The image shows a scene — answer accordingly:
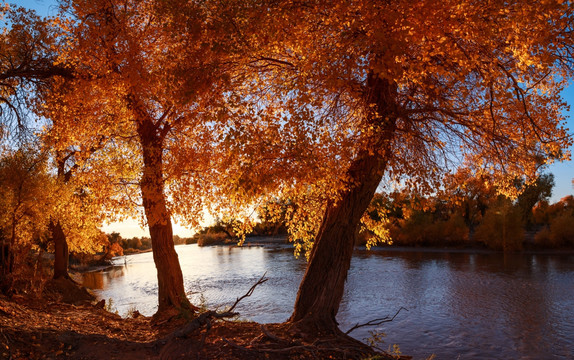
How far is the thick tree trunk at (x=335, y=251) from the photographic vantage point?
8.42 m

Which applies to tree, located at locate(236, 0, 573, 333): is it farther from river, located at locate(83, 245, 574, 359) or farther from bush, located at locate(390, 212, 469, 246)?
bush, located at locate(390, 212, 469, 246)

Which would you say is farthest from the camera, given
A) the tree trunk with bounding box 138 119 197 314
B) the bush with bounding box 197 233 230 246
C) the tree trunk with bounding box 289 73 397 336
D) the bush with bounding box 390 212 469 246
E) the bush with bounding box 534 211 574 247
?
the bush with bounding box 197 233 230 246

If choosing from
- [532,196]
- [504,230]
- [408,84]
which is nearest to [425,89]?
[408,84]

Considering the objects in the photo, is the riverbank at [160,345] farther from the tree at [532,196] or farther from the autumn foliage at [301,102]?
the tree at [532,196]

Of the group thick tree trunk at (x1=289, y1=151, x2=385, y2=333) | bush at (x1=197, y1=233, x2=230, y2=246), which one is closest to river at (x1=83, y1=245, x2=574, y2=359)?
thick tree trunk at (x1=289, y1=151, x2=385, y2=333)

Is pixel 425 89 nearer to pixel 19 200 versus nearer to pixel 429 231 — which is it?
pixel 19 200

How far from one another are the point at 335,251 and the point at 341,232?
0.40 metres

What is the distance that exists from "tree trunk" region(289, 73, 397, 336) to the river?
5026 mm

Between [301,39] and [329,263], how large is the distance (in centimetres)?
443

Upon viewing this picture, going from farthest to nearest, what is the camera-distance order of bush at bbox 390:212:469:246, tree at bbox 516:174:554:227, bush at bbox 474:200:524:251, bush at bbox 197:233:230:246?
bush at bbox 197:233:230:246 < tree at bbox 516:174:554:227 < bush at bbox 390:212:469:246 < bush at bbox 474:200:524:251

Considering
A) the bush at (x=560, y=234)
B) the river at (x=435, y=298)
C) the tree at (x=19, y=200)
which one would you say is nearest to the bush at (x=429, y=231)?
the bush at (x=560, y=234)

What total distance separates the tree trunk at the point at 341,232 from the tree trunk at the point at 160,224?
415 centimetres

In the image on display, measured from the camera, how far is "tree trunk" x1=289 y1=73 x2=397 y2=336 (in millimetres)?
8398

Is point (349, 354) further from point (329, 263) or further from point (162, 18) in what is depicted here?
point (162, 18)
